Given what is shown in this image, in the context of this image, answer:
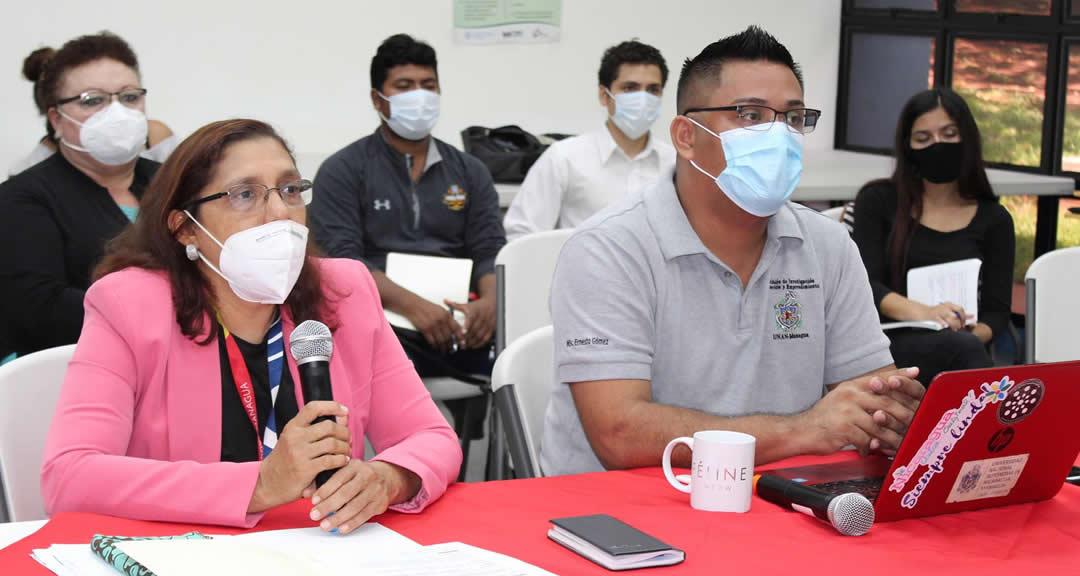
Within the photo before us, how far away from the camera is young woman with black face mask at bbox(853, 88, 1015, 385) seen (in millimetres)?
3664

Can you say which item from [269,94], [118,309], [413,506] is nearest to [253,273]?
[118,309]

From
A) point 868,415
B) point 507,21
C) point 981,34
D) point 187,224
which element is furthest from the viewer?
point 507,21

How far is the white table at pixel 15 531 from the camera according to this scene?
4.60 ft

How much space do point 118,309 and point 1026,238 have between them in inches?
207

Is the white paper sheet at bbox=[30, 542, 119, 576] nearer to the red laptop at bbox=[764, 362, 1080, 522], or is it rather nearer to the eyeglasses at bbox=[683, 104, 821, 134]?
the red laptop at bbox=[764, 362, 1080, 522]

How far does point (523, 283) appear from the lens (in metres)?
3.19

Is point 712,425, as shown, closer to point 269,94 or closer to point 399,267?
point 399,267

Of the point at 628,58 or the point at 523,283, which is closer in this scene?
the point at 523,283

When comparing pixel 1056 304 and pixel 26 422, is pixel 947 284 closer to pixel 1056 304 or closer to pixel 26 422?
pixel 1056 304

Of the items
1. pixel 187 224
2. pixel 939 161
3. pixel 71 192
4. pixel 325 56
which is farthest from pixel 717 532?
pixel 325 56

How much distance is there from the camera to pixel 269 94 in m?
5.80

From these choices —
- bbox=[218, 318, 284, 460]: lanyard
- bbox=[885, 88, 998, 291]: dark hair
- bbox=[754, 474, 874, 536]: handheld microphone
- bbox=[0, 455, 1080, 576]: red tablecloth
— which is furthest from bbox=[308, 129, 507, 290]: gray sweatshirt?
bbox=[754, 474, 874, 536]: handheld microphone

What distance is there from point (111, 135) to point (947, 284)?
2.75 metres

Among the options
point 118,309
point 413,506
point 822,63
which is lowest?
point 413,506
